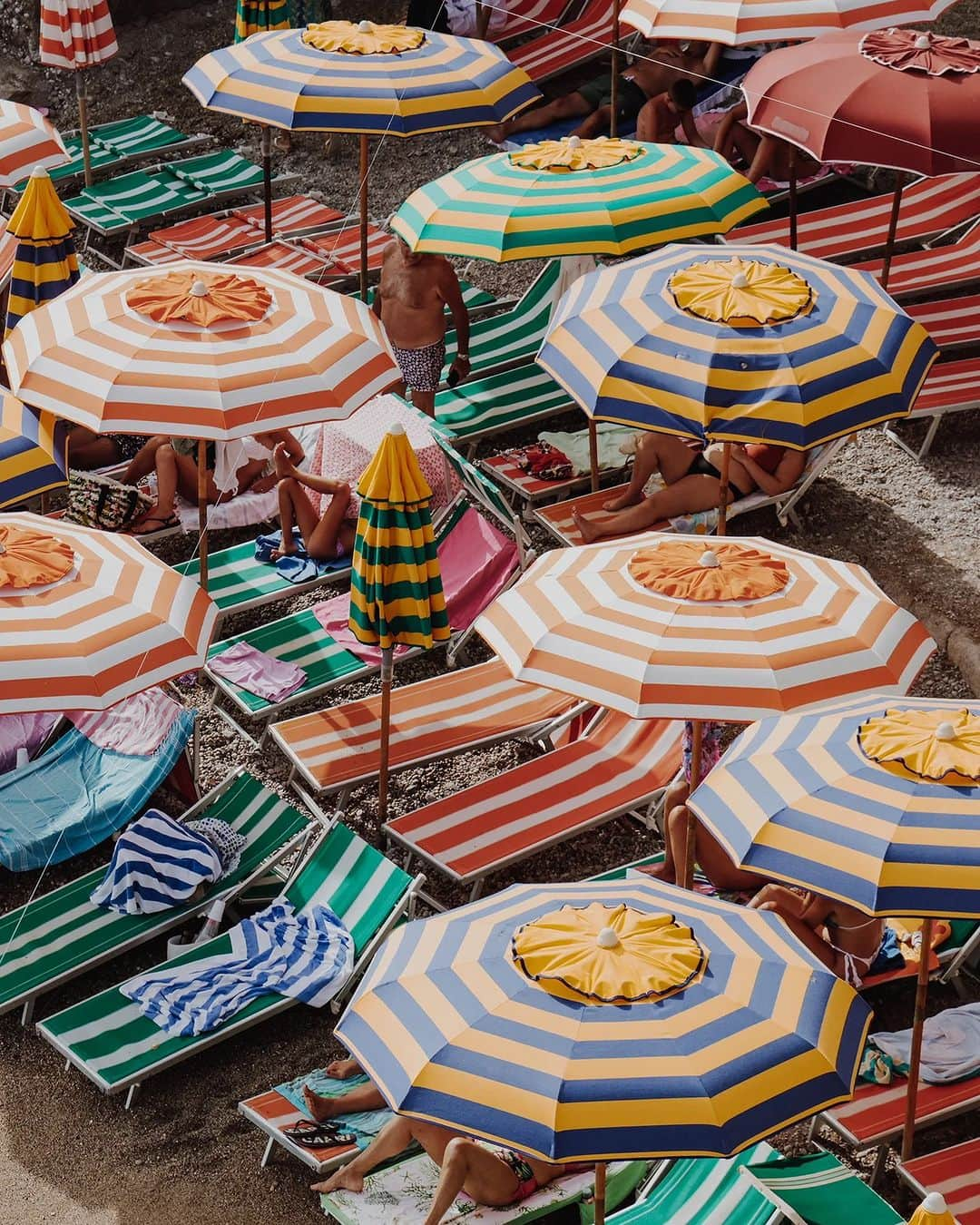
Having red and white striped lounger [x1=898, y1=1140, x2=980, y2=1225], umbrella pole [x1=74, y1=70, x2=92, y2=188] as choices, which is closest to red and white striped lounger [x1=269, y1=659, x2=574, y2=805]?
red and white striped lounger [x1=898, y1=1140, x2=980, y2=1225]

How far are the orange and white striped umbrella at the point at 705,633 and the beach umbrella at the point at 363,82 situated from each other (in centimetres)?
462

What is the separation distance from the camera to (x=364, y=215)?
1176 centimetres

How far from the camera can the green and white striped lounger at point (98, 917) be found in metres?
7.18

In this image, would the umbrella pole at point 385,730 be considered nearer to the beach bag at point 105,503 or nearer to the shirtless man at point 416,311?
the beach bag at point 105,503

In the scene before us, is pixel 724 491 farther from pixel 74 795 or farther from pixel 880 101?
pixel 74 795

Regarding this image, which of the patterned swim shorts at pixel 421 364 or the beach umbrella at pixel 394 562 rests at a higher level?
the beach umbrella at pixel 394 562

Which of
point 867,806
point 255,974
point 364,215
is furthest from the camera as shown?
point 364,215

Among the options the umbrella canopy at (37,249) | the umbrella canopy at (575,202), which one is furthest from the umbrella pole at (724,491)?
the umbrella canopy at (37,249)

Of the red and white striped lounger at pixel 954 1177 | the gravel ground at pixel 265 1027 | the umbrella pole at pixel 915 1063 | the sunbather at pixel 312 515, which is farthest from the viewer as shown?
the sunbather at pixel 312 515

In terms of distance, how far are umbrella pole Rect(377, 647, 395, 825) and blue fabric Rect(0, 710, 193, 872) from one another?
0.90m

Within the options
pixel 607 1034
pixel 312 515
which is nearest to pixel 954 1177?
pixel 607 1034

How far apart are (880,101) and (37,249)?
4.77 m

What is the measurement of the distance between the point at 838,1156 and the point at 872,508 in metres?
4.50

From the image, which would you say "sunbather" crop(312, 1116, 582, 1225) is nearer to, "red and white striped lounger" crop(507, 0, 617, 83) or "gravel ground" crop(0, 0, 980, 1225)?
"gravel ground" crop(0, 0, 980, 1225)
